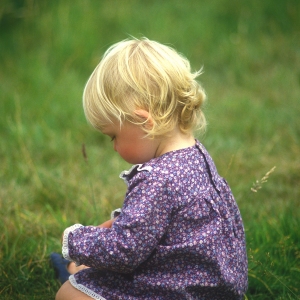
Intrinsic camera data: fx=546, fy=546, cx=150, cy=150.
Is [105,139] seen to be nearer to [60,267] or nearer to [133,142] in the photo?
[60,267]

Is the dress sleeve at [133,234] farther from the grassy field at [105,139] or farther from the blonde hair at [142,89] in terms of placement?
the grassy field at [105,139]

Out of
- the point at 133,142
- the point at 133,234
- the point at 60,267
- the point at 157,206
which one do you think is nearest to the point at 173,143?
the point at 133,142

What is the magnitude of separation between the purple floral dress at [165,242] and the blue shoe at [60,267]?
38 centimetres

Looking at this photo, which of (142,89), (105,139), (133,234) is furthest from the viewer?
(105,139)

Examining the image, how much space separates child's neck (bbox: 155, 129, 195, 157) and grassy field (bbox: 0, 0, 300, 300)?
0.56 meters

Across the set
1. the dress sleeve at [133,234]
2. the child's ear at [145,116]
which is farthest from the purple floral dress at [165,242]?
the child's ear at [145,116]

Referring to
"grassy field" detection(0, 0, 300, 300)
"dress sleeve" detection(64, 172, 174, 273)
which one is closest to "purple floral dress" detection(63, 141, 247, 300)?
"dress sleeve" detection(64, 172, 174, 273)

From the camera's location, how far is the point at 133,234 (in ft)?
6.11

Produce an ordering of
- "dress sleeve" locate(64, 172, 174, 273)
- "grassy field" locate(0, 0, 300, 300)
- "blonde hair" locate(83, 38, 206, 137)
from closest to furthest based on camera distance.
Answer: "dress sleeve" locate(64, 172, 174, 273)
"blonde hair" locate(83, 38, 206, 137)
"grassy field" locate(0, 0, 300, 300)

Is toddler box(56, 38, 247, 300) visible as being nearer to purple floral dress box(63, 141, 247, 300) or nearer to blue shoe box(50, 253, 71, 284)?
purple floral dress box(63, 141, 247, 300)

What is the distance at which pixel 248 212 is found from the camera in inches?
118

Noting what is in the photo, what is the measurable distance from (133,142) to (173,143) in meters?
0.15

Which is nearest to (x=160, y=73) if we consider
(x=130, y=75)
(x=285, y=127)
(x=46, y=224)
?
(x=130, y=75)

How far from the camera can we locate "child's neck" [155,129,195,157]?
80.9 inches
